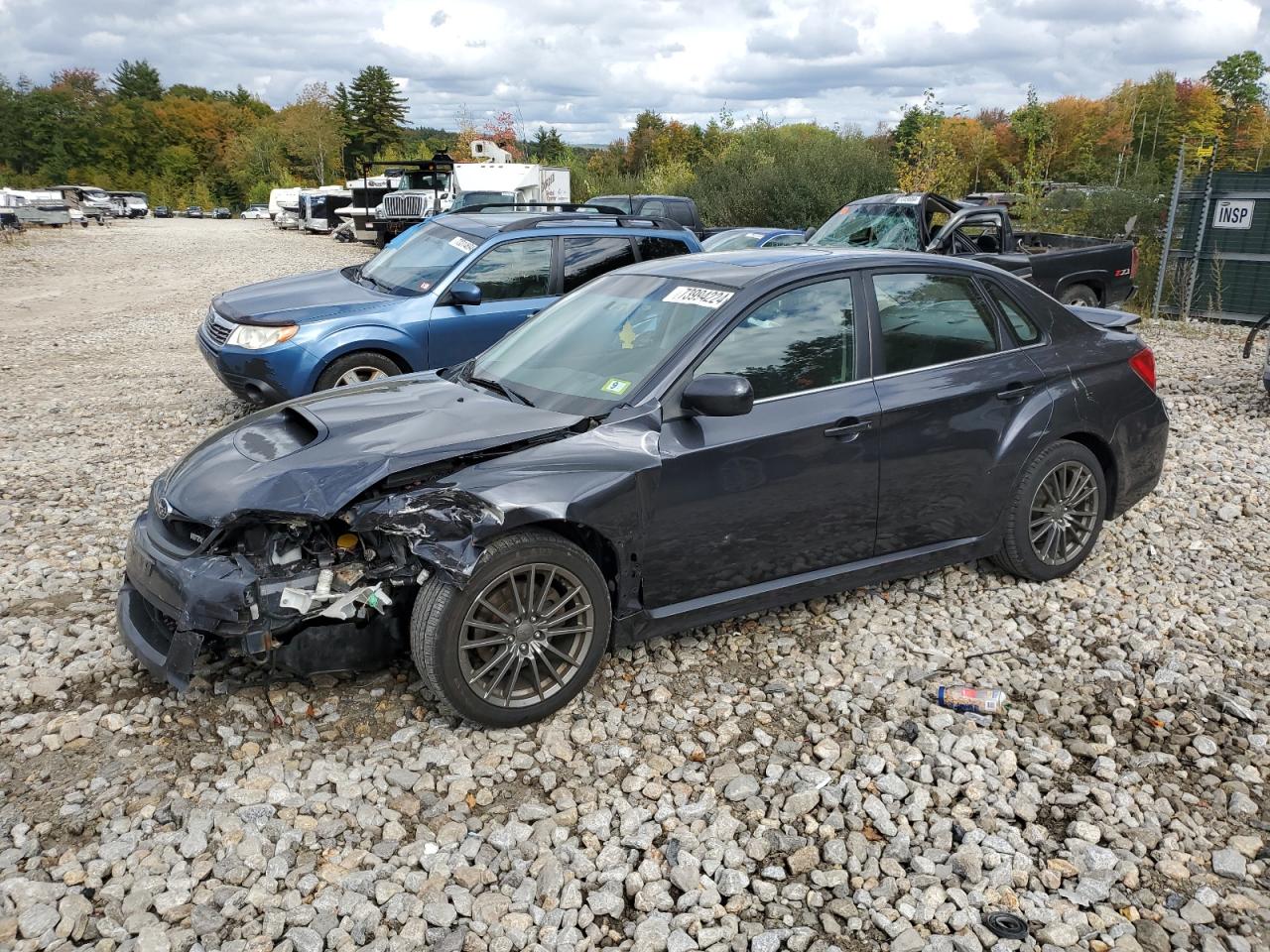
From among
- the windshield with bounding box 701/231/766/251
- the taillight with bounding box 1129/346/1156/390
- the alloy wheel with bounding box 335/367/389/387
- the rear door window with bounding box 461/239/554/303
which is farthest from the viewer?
the windshield with bounding box 701/231/766/251

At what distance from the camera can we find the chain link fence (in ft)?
44.6

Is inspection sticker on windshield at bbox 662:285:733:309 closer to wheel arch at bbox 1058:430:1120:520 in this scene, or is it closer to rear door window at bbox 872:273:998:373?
rear door window at bbox 872:273:998:373

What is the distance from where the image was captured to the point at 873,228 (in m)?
12.0

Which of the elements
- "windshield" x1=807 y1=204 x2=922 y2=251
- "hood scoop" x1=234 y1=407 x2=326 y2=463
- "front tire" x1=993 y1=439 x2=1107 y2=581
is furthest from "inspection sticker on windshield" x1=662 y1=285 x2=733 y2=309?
"windshield" x1=807 y1=204 x2=922 y2=251

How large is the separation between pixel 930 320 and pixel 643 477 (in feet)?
5.69

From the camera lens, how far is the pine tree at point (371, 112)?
94125 millimetres

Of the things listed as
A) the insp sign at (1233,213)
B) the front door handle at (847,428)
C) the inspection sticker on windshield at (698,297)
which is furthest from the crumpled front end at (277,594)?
the insp sign at (1233,213)

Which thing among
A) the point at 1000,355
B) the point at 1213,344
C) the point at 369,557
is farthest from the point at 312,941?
the point at 1213,344

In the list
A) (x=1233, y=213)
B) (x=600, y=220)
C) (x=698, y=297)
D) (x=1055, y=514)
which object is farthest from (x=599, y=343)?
(x=1233, y=213)

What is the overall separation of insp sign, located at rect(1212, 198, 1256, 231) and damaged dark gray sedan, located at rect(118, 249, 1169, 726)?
10798 mm

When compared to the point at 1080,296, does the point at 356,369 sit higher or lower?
lower

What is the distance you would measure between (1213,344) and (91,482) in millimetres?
12464

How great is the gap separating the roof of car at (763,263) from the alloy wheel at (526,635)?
5.13 ft

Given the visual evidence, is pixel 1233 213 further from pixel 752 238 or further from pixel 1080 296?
pixel 752 238
